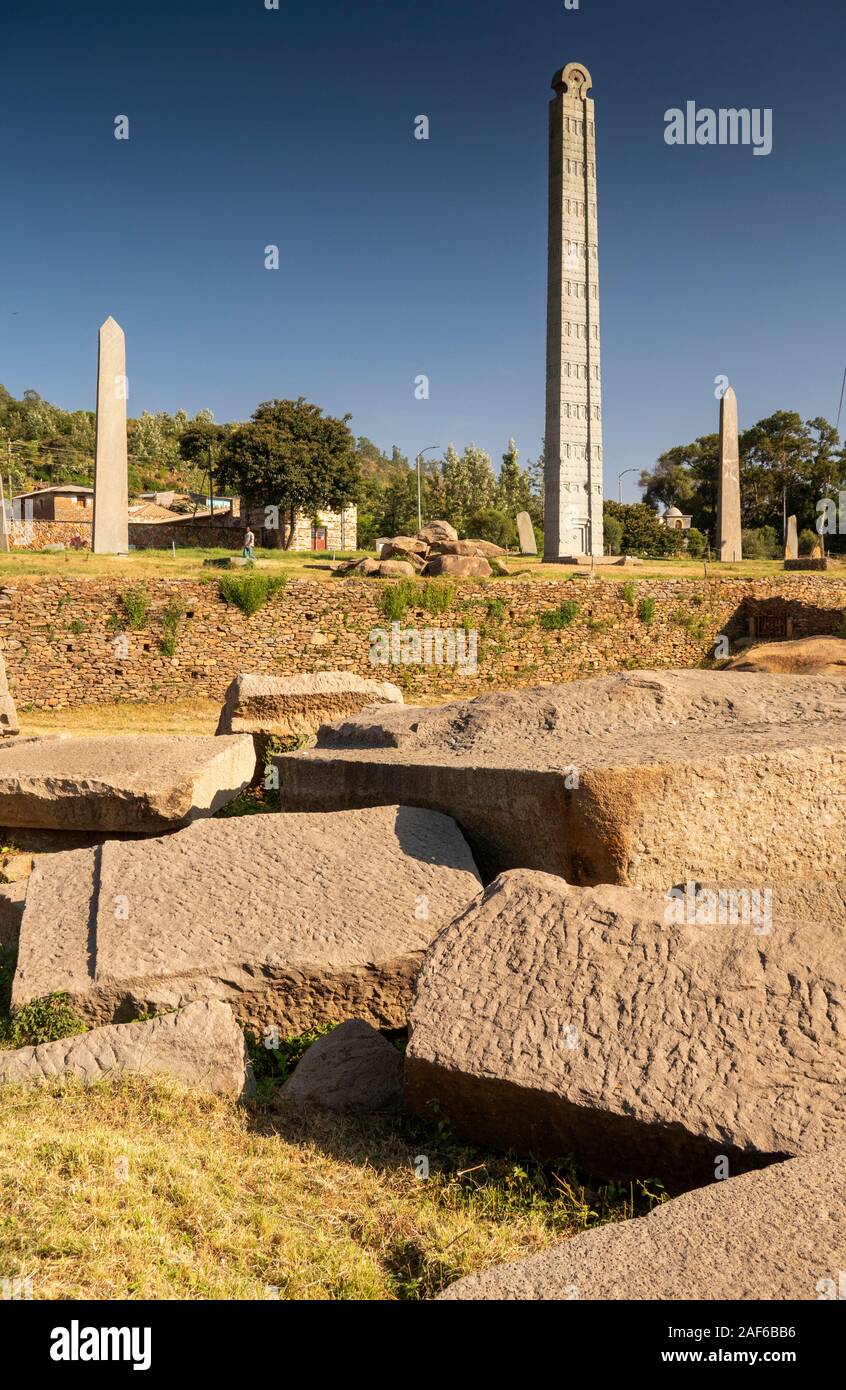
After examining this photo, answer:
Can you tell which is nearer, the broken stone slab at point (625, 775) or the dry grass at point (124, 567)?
the broken stone slab at point (625, 775)

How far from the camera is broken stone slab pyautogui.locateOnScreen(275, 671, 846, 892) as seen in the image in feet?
14.1

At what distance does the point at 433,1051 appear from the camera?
315cm

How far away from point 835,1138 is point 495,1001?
1090 millimetres

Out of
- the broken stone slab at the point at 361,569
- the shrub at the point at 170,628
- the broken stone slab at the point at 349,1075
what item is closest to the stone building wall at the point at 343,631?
the shrub at the point at 170,628

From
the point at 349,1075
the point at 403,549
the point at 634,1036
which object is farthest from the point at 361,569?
the point at 634,1036

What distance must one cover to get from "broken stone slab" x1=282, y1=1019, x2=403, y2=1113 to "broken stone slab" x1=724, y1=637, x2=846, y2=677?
8.29m

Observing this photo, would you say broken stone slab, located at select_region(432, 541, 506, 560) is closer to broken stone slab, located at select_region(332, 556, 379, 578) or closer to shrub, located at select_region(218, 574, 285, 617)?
broken stone slab, located at select_region(332, 556, 379, 578)

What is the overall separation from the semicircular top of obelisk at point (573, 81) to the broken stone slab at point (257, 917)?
25296mm

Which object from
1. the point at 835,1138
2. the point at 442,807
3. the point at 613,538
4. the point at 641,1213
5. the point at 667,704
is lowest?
the point at 641,1213

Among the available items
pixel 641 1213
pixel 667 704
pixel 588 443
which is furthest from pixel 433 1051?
pixel 588 443

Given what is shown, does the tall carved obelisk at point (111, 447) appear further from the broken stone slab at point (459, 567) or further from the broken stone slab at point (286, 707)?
the broken stone slab at point (286, 707)

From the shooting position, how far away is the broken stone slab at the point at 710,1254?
2.19m

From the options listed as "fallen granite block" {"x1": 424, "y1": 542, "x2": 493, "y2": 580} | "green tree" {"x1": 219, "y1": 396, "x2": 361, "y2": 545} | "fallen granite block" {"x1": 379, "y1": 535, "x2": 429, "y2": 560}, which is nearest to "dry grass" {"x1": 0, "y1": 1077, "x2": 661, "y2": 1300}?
"fallen granite block" {"x1": 424, "y1": 542, "x2": 493, "y2": 580}

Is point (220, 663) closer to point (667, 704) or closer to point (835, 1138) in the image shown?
point (667, 704)
